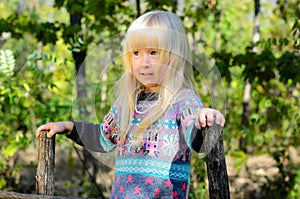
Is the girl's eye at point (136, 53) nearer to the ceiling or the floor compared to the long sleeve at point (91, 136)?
nearer to the ceiling

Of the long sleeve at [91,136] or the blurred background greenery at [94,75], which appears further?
the blurred background greenery at [94,75]

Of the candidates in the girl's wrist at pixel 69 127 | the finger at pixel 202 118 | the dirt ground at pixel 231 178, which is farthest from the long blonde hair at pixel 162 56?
the dirt ground at pixel 231 178

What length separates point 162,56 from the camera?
2.16 meters

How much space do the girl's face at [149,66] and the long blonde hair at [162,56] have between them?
0.05 feet

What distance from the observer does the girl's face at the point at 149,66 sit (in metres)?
2.16

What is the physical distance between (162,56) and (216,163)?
493 mm

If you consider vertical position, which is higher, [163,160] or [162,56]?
[162,56]

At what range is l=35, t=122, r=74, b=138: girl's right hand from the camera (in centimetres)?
227

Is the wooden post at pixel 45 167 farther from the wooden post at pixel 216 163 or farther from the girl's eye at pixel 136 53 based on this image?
the wooden post at pixel 216 163

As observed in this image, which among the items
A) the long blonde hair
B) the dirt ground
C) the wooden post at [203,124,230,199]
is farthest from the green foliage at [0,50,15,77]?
the wooden post at [203,124,230,199]

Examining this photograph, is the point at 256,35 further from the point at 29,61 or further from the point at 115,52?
the point at 115,52

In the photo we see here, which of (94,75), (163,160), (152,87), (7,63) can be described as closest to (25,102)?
(7,63)

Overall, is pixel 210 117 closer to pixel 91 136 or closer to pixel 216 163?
pixel 216 163

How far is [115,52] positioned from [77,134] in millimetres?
902
